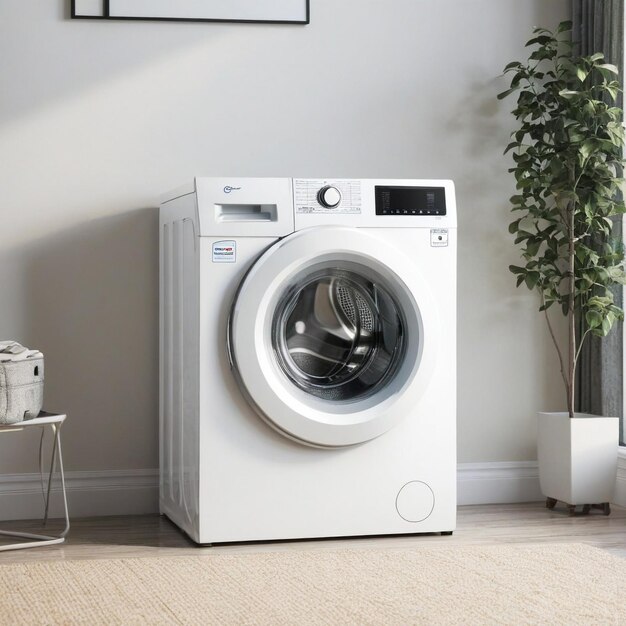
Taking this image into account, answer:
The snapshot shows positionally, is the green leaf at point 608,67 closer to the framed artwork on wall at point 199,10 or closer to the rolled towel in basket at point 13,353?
the framed artwork on wall at point 199,10

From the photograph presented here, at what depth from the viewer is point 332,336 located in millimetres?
2631

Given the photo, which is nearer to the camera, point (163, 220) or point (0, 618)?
point (0, 618)

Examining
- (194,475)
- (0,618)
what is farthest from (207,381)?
(0,618)

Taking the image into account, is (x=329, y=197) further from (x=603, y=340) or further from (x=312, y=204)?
(x=603, y=340)

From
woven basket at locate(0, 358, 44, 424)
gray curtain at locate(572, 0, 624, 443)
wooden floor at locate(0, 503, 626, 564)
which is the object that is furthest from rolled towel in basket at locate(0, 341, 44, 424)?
gray curtain at locate(572, 0, 624, 443)

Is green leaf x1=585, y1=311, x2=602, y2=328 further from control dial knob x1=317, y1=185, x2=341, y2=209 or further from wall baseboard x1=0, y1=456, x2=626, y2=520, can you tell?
control dial knob x1=317, y1=185, x2=341, y2=209

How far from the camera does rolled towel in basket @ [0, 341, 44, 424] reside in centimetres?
247

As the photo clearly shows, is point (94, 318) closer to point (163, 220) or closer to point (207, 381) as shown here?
point (163, 220)

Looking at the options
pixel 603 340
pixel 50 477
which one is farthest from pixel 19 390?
pixel 603 340

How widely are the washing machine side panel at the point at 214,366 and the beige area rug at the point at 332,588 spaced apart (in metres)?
0.20

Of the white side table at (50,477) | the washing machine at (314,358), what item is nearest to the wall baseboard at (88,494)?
the white side table at (50,477)

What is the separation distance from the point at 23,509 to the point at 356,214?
1.35 meters

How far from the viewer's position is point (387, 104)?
321 centimetres

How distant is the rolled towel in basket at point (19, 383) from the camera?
2.47 m
